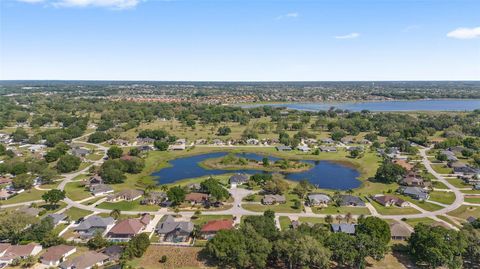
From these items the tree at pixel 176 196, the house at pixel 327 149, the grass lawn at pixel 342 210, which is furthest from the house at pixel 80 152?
the house at pixel 327 149

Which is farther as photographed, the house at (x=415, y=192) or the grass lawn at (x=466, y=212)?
the house at (x=415, y=192)

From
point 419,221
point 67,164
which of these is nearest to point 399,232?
point 419,221

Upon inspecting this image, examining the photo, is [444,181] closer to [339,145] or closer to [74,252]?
[339,145]

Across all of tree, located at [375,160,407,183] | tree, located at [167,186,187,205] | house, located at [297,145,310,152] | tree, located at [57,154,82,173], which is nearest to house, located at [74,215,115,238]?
tree, located at [167,186,187,205]

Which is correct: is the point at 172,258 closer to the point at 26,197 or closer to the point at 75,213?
the point at 75,213

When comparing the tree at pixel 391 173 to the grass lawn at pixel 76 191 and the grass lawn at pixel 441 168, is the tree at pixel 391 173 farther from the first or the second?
the grass lawn at pixel 76 191
